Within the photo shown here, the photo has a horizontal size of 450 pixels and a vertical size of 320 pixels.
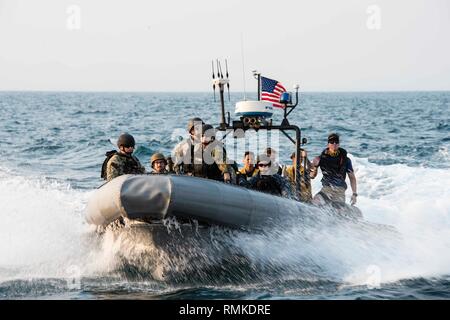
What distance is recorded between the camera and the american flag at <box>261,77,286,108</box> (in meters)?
10.6

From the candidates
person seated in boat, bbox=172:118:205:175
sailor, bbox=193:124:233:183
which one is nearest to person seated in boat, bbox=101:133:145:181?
person seated in boat, bbox=172:118:205:175

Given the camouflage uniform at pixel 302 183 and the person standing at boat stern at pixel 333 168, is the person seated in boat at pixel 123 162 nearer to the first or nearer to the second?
the camouflage uniform at pixel 302 183

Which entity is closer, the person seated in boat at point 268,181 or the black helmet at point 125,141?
the black helmet at point 125,141

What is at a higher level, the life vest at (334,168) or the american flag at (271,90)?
the american flag at (271,90)

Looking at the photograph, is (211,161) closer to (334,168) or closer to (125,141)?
(125,141)

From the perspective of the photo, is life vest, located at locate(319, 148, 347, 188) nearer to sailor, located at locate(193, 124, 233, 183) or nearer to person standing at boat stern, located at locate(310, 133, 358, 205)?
person standing at boat stern, located at locate(310, 133, 358, 205)

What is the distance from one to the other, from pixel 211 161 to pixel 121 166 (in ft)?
3.40

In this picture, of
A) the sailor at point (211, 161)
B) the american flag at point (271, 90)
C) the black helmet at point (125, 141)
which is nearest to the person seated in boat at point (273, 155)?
the american flag at point (271, 90)

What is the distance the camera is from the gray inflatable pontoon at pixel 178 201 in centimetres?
793

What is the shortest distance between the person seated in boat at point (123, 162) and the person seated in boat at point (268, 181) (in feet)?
4.73

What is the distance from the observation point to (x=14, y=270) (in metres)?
8.92
